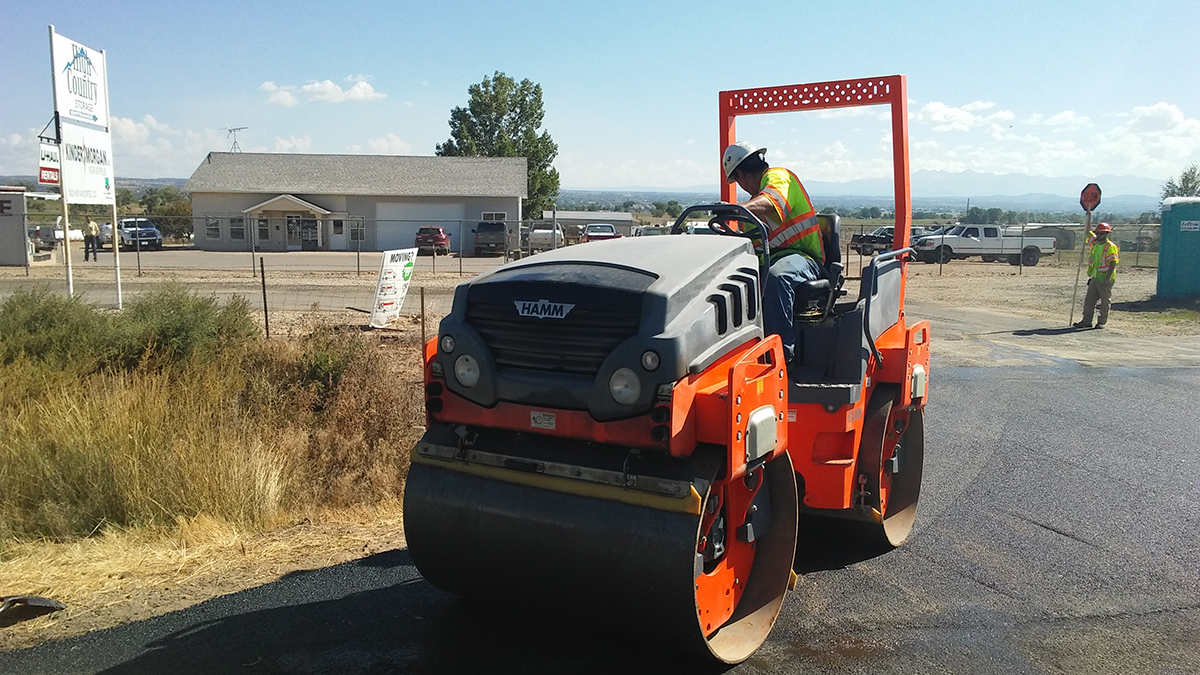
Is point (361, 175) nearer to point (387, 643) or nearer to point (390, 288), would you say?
point (390, 288)

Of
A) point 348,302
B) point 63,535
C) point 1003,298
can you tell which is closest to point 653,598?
point 63,535

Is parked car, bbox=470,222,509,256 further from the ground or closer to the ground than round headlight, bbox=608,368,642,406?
further from the ground

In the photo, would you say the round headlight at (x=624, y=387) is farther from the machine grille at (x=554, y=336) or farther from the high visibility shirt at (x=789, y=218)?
the high visibility shirt at (x=789, y=218)

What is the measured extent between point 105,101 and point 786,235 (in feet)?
44.2

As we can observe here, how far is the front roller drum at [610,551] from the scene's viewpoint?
345 cm

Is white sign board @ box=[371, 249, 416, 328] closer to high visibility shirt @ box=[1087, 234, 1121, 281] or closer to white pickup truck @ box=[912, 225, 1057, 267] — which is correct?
high visibility shirt @ box=[1087, 234, 1121, 281]

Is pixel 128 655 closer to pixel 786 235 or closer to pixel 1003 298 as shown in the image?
pixel 786 235

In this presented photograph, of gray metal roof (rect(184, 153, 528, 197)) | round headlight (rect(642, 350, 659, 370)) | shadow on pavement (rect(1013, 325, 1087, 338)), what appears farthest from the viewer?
gray metal roof (rect(184, 153, 528, 197))

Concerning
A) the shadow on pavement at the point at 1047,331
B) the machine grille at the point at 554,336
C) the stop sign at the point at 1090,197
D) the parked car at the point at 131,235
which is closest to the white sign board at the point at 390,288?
the machine grille at the point at 554,336

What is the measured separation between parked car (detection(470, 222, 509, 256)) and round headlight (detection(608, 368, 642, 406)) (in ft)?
125

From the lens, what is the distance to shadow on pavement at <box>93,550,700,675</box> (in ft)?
13.2

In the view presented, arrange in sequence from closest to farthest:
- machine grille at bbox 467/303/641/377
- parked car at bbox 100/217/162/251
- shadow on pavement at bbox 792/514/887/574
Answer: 1. machine grille at bbox 467/303/641/377
2. shadow on pavement at bbox 792/514/887/574
3. parked car at bbox 100/217/162/251

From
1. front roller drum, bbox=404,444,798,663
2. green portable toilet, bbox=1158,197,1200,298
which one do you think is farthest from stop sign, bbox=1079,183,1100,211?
front roller drum, bbox=404,444,798,663

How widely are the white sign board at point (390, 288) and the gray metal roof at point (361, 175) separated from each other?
3415cm
